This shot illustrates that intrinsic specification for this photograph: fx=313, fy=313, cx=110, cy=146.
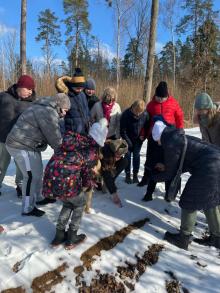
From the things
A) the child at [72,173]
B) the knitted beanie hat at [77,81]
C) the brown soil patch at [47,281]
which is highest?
the knitted beanie hat at [77,81]

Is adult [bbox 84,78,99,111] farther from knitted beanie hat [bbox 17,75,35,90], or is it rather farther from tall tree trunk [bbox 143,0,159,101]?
tall tree trunk [bbox 143,0,159,101]

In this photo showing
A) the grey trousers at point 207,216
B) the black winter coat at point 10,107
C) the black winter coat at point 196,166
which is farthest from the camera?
the black winter coat at point 10,107

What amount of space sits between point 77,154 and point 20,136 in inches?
39.5

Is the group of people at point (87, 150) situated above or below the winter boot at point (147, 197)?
above

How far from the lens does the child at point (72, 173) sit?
312 cm

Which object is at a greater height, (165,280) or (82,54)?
(82,54)

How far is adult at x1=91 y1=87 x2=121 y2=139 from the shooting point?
5105mm

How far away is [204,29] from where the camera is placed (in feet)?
53.3

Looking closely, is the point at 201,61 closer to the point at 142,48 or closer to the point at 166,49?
the point at 142,48

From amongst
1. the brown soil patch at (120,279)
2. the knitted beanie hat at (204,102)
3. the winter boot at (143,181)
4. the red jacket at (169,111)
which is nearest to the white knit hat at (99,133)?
the brown soil patch at (120,279)

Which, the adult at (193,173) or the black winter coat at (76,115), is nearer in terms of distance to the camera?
the adult at (193,173)

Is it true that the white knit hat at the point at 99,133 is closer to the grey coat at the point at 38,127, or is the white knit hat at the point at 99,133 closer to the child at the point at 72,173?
the child at the point at 72,173

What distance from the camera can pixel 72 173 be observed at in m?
3.13

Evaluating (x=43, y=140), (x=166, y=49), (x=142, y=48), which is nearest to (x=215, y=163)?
(x=43, y=140)
